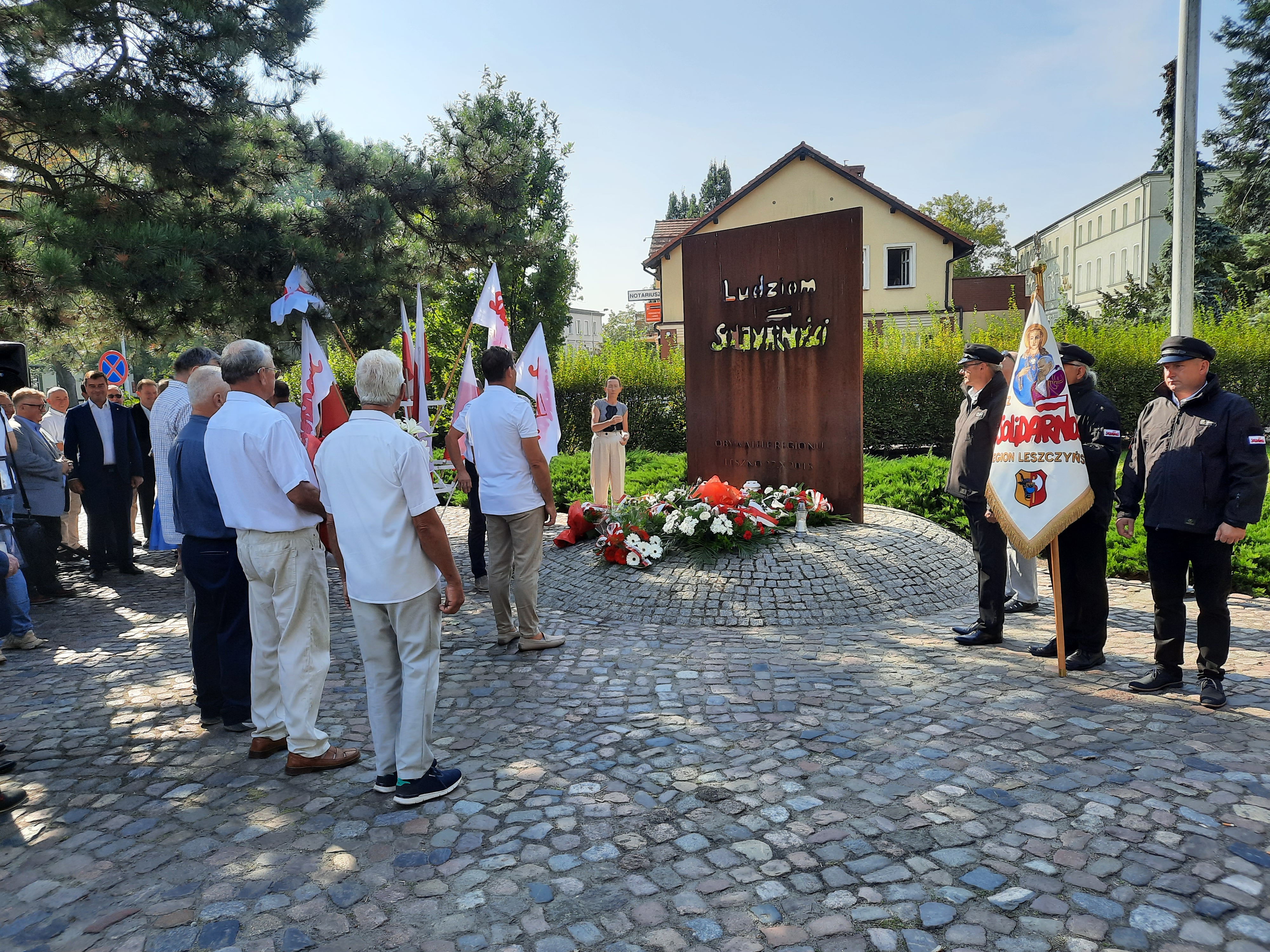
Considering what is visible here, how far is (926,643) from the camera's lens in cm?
590

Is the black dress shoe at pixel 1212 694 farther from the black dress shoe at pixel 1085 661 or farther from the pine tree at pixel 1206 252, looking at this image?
the pine tree at pixel 1206 252

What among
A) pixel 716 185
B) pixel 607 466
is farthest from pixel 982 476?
pixel 716 185

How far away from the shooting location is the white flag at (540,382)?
8.40 meters

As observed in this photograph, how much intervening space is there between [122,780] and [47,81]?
691 centimetres

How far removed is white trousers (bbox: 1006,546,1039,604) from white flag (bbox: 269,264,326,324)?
23.8ft

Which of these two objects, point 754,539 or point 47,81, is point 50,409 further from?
point 754,539

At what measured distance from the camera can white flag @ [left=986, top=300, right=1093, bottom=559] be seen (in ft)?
16.9

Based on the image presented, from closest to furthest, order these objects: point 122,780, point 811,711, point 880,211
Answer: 1. point 122,780
2. point 811,711
3. point 880,211

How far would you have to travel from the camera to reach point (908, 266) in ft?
97.6

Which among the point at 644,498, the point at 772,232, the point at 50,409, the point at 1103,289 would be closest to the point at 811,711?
the point at 644,498

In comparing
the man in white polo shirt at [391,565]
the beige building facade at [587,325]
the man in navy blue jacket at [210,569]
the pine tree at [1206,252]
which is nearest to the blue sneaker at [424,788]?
the man in white polo shirt at [391,565]

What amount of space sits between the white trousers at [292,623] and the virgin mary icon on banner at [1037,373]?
4.48 meters

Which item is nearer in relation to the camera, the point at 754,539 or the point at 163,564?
the point at 754,539

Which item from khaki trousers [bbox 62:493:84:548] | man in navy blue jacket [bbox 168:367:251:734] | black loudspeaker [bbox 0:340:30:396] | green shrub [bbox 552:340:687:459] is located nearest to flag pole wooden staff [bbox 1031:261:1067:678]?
man in navy blue jacket [bbox 168:367:251:734]
